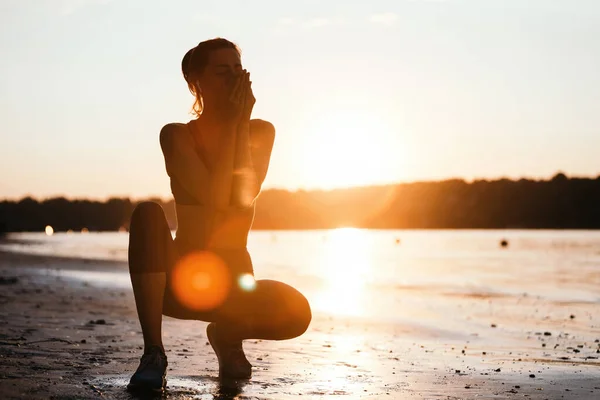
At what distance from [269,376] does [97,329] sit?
143 inches

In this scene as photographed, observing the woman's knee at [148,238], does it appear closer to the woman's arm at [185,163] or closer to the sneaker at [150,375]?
the woman's arm at [185,163]

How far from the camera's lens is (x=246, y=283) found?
17.0 feet

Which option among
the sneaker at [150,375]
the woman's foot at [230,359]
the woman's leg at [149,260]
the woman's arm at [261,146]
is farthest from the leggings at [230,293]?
the woman's arm at [261,146]

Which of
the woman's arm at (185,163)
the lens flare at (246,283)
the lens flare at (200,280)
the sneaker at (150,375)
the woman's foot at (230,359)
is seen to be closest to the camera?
the sneaker at (150,375)

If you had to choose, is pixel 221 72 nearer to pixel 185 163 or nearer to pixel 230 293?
pixel 185 163

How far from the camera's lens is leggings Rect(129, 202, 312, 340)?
195 inches

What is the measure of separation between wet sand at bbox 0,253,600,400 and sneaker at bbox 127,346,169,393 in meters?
0.13

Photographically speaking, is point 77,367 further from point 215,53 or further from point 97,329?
point 97,329

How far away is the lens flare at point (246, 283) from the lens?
516cm

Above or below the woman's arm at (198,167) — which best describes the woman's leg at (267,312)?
below

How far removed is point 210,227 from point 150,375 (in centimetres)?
100

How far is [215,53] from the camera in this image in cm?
496

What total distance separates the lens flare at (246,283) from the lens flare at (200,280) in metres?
0.08

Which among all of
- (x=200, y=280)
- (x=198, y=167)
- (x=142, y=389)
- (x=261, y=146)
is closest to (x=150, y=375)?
(x=142, y=389)
